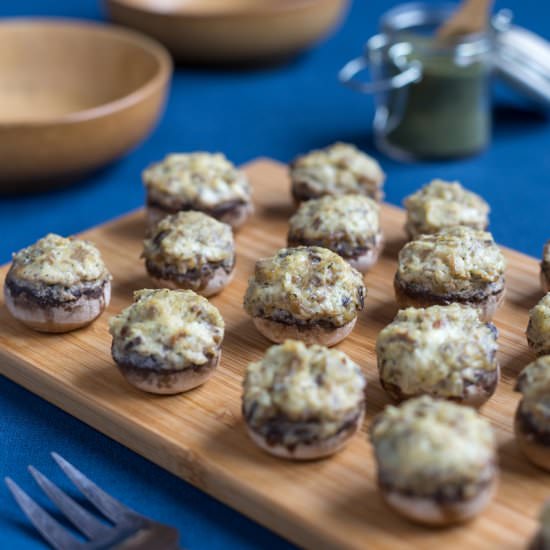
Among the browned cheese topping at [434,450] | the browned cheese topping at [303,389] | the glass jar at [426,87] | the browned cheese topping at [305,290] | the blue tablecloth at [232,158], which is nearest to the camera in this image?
the browned cheese topping at [434,450]

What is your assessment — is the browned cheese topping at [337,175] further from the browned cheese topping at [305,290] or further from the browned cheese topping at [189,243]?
the browned cheese topping at [305,290]

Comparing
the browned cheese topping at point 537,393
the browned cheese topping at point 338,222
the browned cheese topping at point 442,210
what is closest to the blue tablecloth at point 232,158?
the browned cheese topping at point 442,210

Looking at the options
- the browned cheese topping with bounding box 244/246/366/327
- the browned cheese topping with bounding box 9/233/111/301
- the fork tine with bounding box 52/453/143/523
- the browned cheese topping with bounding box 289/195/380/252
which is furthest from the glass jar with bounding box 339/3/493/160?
the fork tine with bounding box 52/453/143/523

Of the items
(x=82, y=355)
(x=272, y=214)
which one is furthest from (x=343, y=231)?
(x=82, y=355)

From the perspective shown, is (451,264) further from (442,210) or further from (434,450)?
(434,450)

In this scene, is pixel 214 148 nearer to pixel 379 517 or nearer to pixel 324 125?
pixel 324 125

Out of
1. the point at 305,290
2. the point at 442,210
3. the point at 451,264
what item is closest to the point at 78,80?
the point at 442,210
